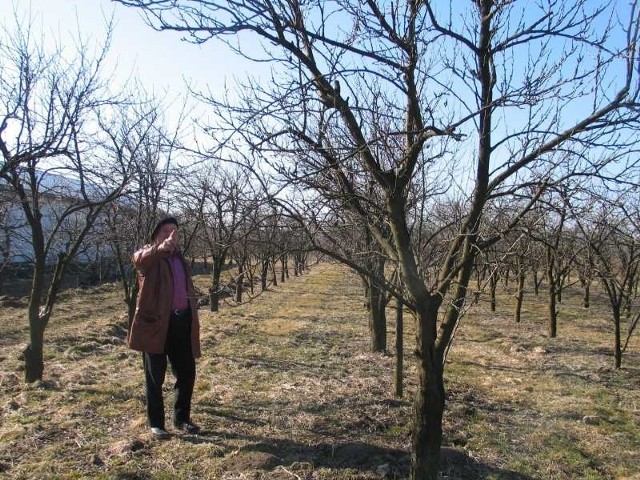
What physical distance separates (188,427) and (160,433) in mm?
231

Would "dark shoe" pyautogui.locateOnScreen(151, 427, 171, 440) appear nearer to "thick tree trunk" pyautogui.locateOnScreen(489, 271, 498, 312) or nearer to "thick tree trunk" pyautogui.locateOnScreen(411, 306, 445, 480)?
"thick tree trunk" pyautogui.locateOnScreen(411, 306, 445, 480)

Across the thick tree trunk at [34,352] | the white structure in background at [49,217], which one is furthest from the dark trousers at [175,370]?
the thick tree trunk at [34,352]

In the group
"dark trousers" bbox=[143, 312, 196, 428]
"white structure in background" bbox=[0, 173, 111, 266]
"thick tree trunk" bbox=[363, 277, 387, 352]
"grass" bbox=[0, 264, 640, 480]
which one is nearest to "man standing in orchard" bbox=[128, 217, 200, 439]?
"dark trousers" bbox=[143, 312, 196, 428]

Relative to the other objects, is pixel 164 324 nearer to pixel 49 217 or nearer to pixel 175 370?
pixel 175 370

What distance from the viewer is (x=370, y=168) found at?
299 centimetres

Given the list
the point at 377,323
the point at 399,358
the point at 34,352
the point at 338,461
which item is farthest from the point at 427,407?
the point at 377,323

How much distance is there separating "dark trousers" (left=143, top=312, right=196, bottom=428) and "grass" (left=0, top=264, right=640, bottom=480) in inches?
9.0

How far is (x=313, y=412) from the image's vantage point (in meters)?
5.05

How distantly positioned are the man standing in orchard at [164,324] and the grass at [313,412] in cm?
28

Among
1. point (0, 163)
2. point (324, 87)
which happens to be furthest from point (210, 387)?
point (324, 87)

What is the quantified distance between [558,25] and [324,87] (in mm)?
1361

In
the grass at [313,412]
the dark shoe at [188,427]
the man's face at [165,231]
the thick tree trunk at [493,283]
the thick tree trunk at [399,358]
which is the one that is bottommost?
the grass at [313,412]

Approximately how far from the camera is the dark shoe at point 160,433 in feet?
13.3

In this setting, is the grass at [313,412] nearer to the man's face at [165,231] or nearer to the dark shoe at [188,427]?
the dark shoe at [188,427]
